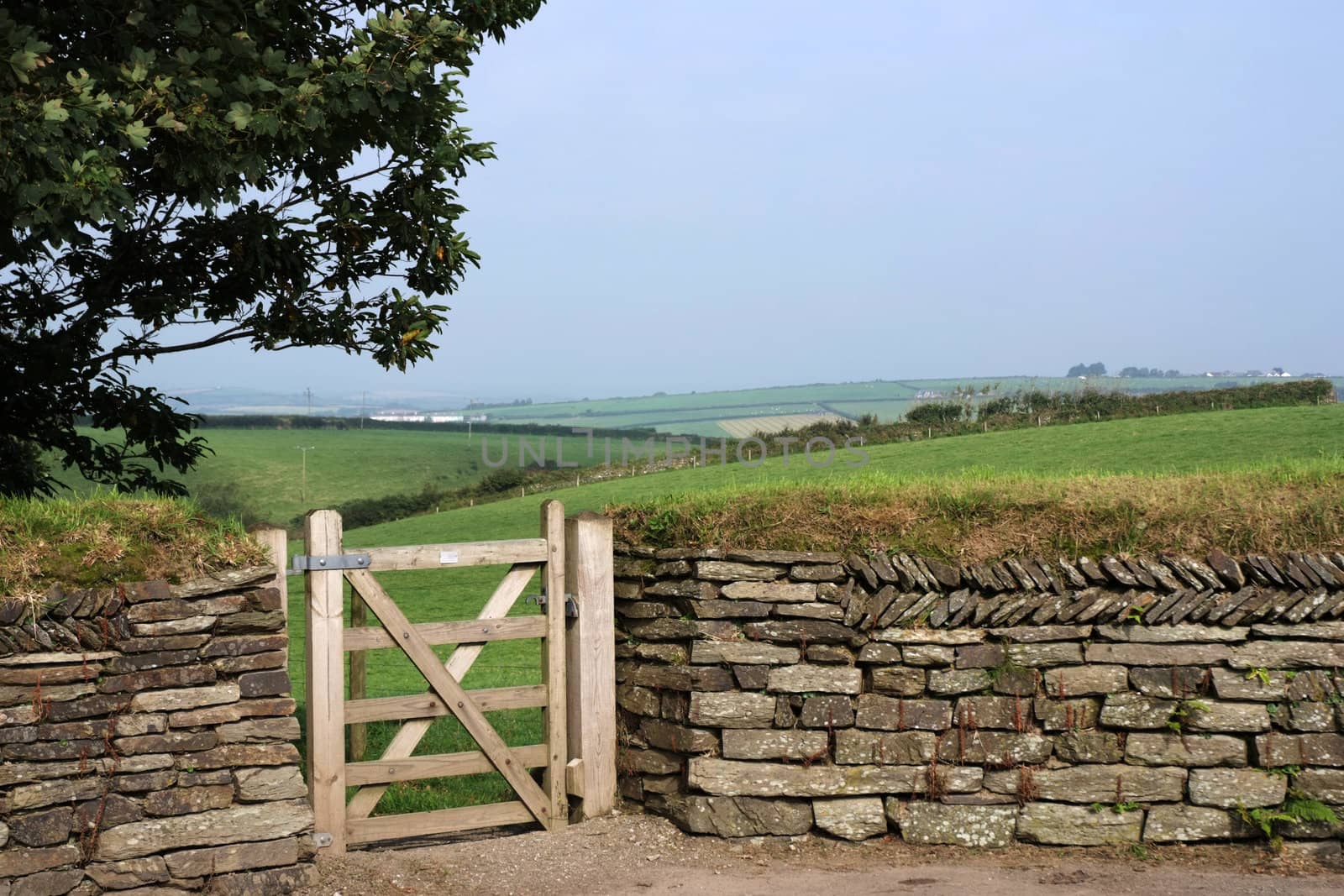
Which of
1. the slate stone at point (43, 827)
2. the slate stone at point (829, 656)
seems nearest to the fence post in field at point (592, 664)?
the slate stone at point (829, 656)

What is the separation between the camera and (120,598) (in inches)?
250

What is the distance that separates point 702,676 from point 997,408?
29554 millimetres

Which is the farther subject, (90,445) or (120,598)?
(90,445)

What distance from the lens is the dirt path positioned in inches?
260

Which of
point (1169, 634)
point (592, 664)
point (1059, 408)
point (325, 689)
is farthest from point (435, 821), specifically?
point (1059, 408)

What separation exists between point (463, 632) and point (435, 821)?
1300 mm

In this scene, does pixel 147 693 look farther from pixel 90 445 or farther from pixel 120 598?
pixel 90 445

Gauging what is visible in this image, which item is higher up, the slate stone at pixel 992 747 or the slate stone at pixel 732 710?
the slate stone at pixel 732 710

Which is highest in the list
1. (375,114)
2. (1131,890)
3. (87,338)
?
(375,114)

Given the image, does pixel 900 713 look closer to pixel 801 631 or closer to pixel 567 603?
pixel 801 631

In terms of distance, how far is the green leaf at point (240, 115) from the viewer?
24.9 ft

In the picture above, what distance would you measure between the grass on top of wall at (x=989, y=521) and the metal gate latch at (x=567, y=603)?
60cm

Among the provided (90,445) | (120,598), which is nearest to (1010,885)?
(120,598)

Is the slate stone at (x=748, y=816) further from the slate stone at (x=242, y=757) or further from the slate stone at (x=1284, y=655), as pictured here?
the slate stone at (x=1284, y=655)
